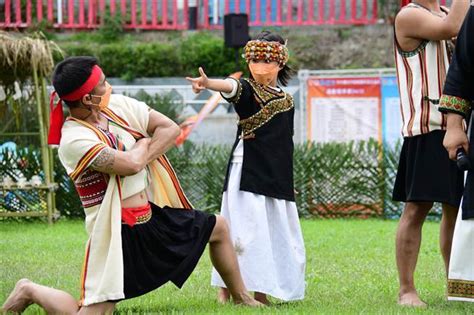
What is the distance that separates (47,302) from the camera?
539 centimetres

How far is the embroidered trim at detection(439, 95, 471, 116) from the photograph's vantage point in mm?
5504

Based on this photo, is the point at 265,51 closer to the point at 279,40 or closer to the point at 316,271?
the point at 279,40

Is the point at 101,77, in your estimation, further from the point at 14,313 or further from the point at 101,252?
the point at 14,313

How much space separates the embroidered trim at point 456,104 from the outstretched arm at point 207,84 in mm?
1251

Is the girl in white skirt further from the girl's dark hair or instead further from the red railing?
the red railing

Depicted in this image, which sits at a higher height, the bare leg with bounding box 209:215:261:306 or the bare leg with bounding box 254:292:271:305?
the bare leg with bounding box 209:215:261:306

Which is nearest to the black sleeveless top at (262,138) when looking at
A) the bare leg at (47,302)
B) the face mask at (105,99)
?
the face mask at (105,99)

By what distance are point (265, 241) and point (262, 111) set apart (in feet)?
2.50

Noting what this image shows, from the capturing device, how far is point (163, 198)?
5.83 meters

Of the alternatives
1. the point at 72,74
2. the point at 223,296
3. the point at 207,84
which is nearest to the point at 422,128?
the point at 207,84

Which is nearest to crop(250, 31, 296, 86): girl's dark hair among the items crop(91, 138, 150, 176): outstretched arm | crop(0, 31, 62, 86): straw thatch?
crop(91, 138, 150, 176): outstretched arm

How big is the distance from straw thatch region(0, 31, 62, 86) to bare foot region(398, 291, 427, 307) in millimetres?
6834

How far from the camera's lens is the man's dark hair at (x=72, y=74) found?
541 centimetres

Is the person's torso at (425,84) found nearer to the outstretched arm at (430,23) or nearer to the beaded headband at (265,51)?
the outstretched arm at (430,23)
